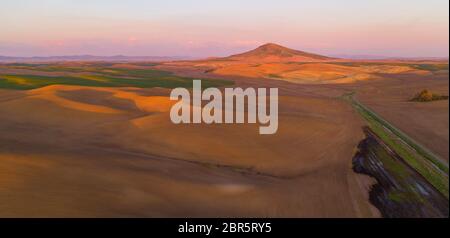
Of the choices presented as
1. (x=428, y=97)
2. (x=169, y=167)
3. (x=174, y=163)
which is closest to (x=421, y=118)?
(x=428, y=97)

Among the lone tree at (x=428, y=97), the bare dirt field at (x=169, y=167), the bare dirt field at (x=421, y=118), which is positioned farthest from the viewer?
the lone tree at (x=428, y=97)

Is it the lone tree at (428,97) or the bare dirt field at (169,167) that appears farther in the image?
the lone tree at (428,97)

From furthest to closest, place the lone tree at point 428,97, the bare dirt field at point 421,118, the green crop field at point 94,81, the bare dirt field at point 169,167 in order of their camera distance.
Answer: the green crop field at point 94,81
the lone tree at point 428,97
the bare dirt field at point 421,118
the bare dirt field at point 169,167

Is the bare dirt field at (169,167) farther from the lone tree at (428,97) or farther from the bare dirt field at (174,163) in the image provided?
the lone tree at (428,97)

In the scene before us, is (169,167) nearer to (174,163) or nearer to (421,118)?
(174,163)

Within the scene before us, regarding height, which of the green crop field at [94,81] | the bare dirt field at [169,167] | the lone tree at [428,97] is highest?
the green crop field at [94,81]

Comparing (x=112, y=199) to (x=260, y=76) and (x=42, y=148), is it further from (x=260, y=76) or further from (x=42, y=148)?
(x=260, y=76)

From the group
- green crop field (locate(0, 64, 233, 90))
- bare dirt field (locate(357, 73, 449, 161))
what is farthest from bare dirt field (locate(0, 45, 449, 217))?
green crop field (locate(0, 64, 233, 90))

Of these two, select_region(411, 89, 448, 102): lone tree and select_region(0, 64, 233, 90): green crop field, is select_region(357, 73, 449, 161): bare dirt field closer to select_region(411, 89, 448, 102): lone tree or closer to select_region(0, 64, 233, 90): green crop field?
select_region(411, 89, 448, 102): lone tree

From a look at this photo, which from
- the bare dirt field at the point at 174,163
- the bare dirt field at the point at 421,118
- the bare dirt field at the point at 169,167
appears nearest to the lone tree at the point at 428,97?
the bare dirt field at the point at 421,118

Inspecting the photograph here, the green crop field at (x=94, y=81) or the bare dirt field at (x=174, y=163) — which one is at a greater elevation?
the green crop field at (x=94, y=81)

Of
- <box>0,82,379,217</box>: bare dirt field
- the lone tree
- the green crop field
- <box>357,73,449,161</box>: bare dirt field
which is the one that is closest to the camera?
<box>0,82,379,217</box>: bare dirt field

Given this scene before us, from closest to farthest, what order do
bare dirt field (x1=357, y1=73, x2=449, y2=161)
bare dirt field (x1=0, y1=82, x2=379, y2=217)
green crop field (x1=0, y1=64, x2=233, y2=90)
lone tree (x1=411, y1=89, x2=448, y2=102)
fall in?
bare dirt field (x1=0, y1=82, x2=379, y2=217) < bare dirt field (x1=357, y1=73, x2=449, y2=161) < lone tree (x1=411, y1=89, x2=448, y2=102) < green crop field (x1=0, y1=64, x2=233, y2=90)

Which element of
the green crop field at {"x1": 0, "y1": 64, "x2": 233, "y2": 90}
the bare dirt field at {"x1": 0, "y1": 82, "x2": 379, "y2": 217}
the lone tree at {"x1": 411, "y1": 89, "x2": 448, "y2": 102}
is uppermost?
the green crop field at {"x1": 0, "y1": 64, "x2": 233, "y2": 90}
